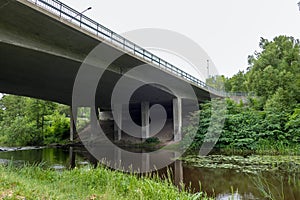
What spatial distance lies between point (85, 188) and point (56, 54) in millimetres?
7257

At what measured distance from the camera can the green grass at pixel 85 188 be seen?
4.25 metres

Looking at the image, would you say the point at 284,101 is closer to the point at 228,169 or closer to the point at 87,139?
the point at 228,169

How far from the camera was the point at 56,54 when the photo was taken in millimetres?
10812

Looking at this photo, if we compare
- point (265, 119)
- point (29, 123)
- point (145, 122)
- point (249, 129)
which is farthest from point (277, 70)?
point (29, 123)

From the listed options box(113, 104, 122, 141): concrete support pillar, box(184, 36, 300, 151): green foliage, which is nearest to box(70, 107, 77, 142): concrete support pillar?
box(113, 104, 122, 141): concrete support pillar

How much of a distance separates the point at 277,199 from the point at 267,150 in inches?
421

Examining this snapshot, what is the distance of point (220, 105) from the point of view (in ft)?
62.7

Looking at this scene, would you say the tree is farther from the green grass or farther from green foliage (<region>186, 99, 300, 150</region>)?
the green grass

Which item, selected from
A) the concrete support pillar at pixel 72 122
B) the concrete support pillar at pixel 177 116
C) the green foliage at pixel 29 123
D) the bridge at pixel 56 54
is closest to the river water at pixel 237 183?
the bridge at pixel 56 54

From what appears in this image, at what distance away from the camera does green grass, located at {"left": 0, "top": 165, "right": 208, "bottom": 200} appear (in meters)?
4.25

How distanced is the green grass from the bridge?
538 cm

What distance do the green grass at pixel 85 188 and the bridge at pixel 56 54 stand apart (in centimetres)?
538

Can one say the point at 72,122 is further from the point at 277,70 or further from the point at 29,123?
the point at 277,70

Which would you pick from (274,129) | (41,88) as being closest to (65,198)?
(274,129)
